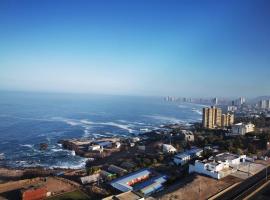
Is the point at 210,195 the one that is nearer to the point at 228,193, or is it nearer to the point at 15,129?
the point at 228,193

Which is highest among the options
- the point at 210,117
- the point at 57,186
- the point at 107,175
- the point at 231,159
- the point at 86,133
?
the point at 210,117

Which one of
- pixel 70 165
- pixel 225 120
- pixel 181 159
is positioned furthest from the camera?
pixel 225 120

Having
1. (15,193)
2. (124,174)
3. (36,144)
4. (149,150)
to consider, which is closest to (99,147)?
(149,150)

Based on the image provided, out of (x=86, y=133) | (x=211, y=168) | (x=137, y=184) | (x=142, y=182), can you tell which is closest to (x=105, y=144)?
(x=86, y=133)

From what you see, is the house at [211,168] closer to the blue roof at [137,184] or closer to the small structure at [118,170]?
the blue roof at [137,184]

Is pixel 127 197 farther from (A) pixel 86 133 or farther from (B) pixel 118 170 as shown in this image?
(A) pixel 86 133

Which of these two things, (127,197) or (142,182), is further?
(142,182)

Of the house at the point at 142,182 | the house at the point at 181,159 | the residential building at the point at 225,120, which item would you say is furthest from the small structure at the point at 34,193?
the residential building at the point at 225,120

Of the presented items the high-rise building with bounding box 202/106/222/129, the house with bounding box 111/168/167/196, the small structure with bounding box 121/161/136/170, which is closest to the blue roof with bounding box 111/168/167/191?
the house with bounding box 111/168/167/196

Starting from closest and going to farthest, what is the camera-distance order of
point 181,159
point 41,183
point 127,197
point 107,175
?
point 127,197 < point 41,183 < point 107,175 < point 181,159
